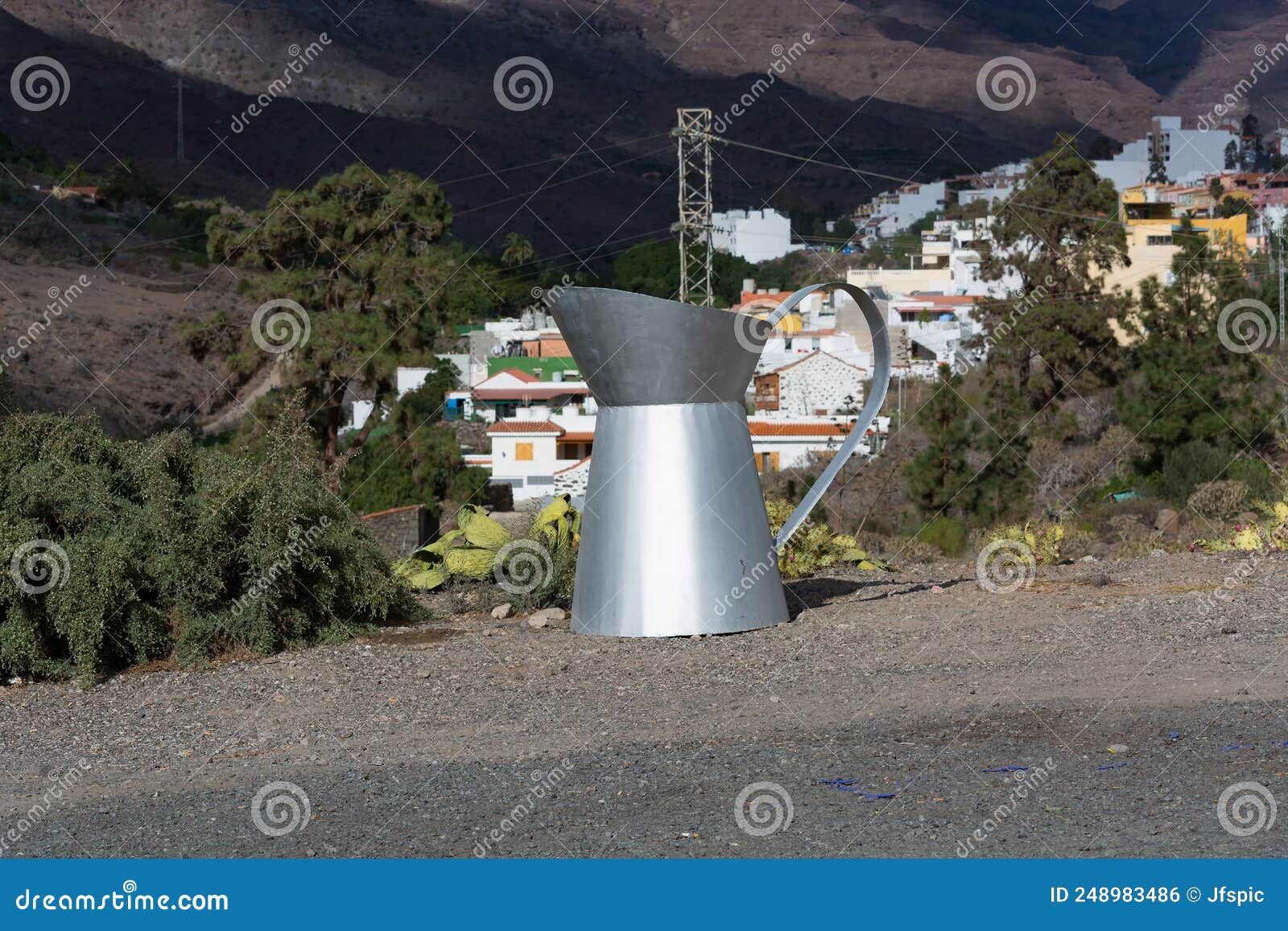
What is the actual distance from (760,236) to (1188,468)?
78.7m

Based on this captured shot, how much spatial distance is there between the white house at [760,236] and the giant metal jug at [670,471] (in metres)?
91.4

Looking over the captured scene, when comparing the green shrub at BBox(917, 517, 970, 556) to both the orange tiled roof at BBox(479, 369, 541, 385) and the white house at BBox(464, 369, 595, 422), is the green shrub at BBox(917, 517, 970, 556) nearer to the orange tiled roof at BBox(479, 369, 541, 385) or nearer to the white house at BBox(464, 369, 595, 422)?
the white house at BBox(464, 369, 595, 422)

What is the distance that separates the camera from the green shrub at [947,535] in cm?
1697

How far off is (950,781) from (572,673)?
9.43 feet

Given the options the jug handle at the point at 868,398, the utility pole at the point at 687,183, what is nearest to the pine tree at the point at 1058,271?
the utility pole at the point at 687,183

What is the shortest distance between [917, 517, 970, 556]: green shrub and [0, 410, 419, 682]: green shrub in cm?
888

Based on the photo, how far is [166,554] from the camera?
859 centimetres

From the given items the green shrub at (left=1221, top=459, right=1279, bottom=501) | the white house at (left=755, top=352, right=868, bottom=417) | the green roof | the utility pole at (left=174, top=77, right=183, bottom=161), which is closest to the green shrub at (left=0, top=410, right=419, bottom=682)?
the green shrub at (left=1221, top=459, right=1279, bottom=501)

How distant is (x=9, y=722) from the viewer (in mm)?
7570

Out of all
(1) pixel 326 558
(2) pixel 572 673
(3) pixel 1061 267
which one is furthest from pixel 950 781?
(3) pixel 1061 267

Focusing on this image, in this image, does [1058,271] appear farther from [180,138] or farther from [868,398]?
[180,138]

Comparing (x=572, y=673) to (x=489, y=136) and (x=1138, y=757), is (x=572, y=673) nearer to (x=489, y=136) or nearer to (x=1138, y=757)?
(x=1138, y=757)

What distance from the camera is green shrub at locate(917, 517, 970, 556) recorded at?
16969 millimetres

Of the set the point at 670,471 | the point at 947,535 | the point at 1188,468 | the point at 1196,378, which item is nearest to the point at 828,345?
the point at 1196,378
